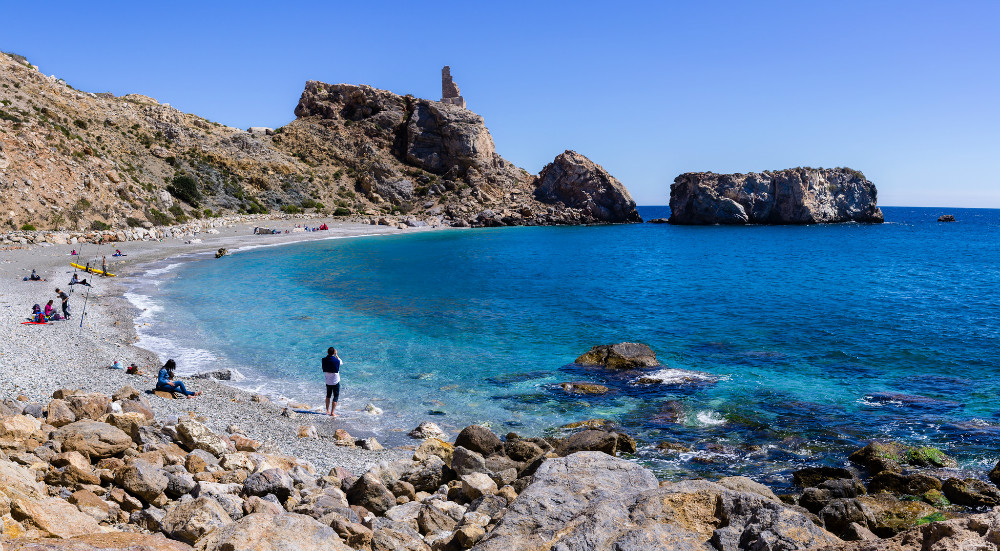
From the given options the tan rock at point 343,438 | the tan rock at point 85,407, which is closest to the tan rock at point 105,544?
the tan rock at point 85,407

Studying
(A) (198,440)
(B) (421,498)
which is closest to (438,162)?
(A) (198,440)

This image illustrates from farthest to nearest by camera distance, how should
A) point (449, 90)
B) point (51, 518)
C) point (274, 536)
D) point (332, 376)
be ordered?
point (449, 90) → point (332, 376) → point (274, 536) → point (51, 518)

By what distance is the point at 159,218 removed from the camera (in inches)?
2574

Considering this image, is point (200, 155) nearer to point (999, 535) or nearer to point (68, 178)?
point (68, 178)

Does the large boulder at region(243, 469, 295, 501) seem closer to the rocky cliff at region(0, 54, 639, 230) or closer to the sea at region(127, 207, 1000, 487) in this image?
the sea at region(127, 207, 1000, 487)

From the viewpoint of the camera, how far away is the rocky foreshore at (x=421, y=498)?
242 inches

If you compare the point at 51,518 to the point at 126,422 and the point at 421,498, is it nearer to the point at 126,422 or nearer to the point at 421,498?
the point at 126,422

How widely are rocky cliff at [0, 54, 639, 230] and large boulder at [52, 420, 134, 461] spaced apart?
4923 centimetres

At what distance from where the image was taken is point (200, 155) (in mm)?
89875

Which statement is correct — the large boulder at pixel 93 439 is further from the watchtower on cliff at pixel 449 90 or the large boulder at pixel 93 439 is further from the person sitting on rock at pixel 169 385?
the watchtower on cliff at pixel 449 90

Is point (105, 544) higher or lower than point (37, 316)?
higher

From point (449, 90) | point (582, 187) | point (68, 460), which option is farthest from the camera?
point (449, 90)

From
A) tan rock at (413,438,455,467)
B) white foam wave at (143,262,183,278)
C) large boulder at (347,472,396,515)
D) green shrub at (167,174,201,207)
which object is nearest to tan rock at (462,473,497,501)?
large boulder at (347,472,396,515)

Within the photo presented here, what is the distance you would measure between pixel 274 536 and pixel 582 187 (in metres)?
119
